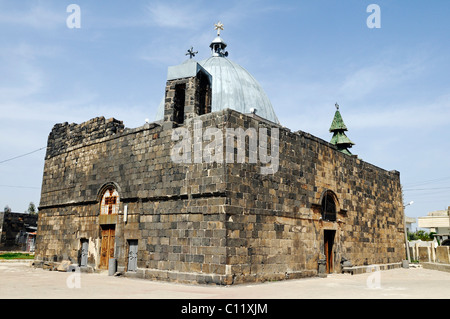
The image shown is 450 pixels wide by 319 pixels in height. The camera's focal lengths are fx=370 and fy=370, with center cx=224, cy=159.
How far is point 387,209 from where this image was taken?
64.5 feet

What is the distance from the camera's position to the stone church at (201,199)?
10531 millimetres

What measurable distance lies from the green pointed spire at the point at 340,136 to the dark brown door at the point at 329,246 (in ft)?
60.5

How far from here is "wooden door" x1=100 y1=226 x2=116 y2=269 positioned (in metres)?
13.7

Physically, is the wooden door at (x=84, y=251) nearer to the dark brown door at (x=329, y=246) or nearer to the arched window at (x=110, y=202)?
the arched window at (x=110, y=202)

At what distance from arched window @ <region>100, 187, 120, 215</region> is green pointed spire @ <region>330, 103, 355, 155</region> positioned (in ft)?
75.6

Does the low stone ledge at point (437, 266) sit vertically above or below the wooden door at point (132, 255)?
below

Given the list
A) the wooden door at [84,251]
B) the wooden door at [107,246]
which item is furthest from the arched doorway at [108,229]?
the wooden door at [84,251]

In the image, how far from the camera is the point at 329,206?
14688 mm

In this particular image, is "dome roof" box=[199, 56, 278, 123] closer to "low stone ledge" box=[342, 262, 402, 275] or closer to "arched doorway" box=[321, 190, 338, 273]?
"arched doorway" box=[321, 190, 338, 273]

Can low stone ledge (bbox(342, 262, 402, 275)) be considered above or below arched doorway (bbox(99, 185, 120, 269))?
below

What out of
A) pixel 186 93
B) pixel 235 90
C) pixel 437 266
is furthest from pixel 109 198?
pixel 437 266

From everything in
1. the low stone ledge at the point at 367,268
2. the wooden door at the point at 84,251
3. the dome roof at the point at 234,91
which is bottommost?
the low stone ledge at the point at 367,268

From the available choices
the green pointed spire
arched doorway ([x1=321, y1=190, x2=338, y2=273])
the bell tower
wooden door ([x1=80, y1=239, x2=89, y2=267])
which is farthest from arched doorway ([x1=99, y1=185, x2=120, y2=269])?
the green pointed spire

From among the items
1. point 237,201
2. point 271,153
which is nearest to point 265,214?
point 237,201
